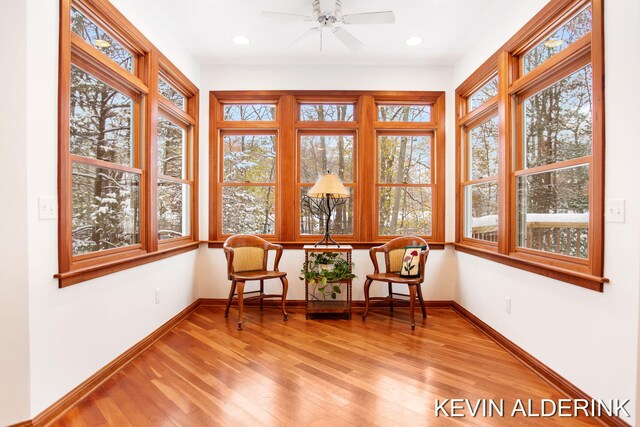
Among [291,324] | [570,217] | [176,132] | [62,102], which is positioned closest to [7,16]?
[62,102]

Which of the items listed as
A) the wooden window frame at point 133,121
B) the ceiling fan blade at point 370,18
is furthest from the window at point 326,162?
the ceiling fan blade at point 370,18

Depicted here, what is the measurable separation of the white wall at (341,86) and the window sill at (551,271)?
0.80m

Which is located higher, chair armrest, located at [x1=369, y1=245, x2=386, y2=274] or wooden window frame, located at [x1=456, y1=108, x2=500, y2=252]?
wooden window frame, located at [x1=456, y1=108, x2=500, y2=252]

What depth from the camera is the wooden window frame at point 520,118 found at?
1877 mm

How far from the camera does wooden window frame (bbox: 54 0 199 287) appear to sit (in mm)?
1911

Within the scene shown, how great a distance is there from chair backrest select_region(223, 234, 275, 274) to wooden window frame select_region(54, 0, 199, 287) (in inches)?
20.7

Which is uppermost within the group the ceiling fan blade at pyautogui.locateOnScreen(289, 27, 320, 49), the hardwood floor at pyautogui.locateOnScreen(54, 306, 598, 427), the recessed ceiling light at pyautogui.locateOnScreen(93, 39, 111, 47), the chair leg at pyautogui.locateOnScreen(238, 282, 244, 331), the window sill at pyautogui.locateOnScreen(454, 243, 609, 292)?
the ceiling fan blade at pyautogui.locateOnScreen(289, 27, 320, 49)

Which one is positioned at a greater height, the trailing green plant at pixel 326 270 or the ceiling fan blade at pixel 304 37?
the ceiling fan blade at pixel 304 37

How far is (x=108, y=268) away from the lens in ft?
7.47

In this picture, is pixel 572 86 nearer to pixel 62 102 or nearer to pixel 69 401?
pixel 62 102

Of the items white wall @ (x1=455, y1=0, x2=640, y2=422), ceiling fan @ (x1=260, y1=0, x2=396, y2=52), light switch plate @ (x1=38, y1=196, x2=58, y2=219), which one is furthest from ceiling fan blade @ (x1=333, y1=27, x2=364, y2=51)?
light switch plate @ (x1=38, y1=196, x2=58, y2=219)

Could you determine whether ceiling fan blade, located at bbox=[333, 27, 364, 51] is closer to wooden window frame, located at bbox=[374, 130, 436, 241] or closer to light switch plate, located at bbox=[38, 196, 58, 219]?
wooden window frame, located at bbox=[374, 130, 436, 241]

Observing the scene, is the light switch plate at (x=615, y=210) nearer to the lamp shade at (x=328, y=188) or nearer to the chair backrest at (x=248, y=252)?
the lamp shade at (x=328, y=188)

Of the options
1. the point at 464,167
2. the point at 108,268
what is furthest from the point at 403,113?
the point at 108,268
